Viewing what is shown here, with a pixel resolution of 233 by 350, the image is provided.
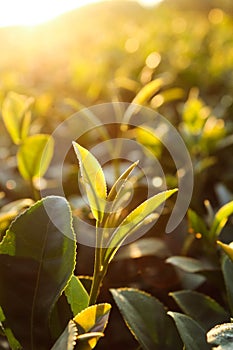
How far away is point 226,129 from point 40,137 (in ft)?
2.50

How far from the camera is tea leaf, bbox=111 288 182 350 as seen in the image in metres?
1.07

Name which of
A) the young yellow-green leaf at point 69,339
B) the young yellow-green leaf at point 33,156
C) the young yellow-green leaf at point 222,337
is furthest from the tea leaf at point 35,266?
the young yellow-green leaf at point 33,156

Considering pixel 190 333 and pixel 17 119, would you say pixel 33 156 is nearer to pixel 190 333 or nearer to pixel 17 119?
pixel 17 119

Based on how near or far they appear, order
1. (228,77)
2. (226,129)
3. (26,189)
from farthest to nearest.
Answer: (228,77) < (226,129) < (26,189)

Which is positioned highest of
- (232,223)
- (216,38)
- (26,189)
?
(216,38)

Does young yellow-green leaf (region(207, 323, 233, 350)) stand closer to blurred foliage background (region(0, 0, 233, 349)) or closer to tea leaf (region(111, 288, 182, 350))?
tea leaf (region(111, 288, 182, 350))

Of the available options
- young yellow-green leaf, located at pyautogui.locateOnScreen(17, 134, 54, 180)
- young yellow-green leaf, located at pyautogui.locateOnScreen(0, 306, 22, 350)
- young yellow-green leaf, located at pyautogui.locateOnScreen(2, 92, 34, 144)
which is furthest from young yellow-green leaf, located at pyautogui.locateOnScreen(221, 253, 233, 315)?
young yellow-green leaf, located at pyautogui.locateOnScreen(2, 92, 34, 144)

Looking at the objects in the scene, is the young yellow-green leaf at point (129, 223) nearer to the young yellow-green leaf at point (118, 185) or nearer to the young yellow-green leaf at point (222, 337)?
the young yellow-green leaf at point (118, 185)

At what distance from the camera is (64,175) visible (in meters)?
1.88

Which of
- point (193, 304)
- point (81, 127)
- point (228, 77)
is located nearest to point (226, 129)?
point (81, 127)

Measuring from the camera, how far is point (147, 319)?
3.64 ft

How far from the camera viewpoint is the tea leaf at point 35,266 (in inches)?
37.8

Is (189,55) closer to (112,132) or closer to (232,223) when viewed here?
(112,132)

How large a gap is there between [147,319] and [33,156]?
2.12ft
